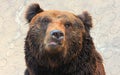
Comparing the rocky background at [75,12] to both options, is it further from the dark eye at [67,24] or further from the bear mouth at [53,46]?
the bear mouth at [53,46]

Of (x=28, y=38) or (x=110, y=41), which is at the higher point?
(x=28, y=38)

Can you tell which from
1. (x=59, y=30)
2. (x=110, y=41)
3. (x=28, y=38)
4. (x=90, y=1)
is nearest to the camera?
(x=59, y=30)

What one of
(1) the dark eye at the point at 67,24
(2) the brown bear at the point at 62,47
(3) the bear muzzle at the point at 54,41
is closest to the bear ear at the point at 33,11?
(2) the brown bear at the point at 62,47

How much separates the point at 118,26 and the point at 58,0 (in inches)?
55.3

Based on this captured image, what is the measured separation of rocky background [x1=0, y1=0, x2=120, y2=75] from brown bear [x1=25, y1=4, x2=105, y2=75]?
3321 mm

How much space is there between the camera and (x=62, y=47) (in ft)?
22.4

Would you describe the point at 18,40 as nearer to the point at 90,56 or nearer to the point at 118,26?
the point at 118,26

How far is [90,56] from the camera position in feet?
24.0

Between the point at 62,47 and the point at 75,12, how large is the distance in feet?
16.1

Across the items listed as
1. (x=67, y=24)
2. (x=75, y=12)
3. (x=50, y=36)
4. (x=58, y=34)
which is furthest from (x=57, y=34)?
(x=75, y=12)

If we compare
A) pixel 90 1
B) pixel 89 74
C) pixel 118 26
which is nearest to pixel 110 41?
pixel 118 26

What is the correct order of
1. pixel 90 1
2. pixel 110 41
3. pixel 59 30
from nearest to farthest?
pixel 59 30 → pixel 110 41 → pixel 90 1

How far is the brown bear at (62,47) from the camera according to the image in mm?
6996

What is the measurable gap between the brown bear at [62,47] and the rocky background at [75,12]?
10.9 ft
